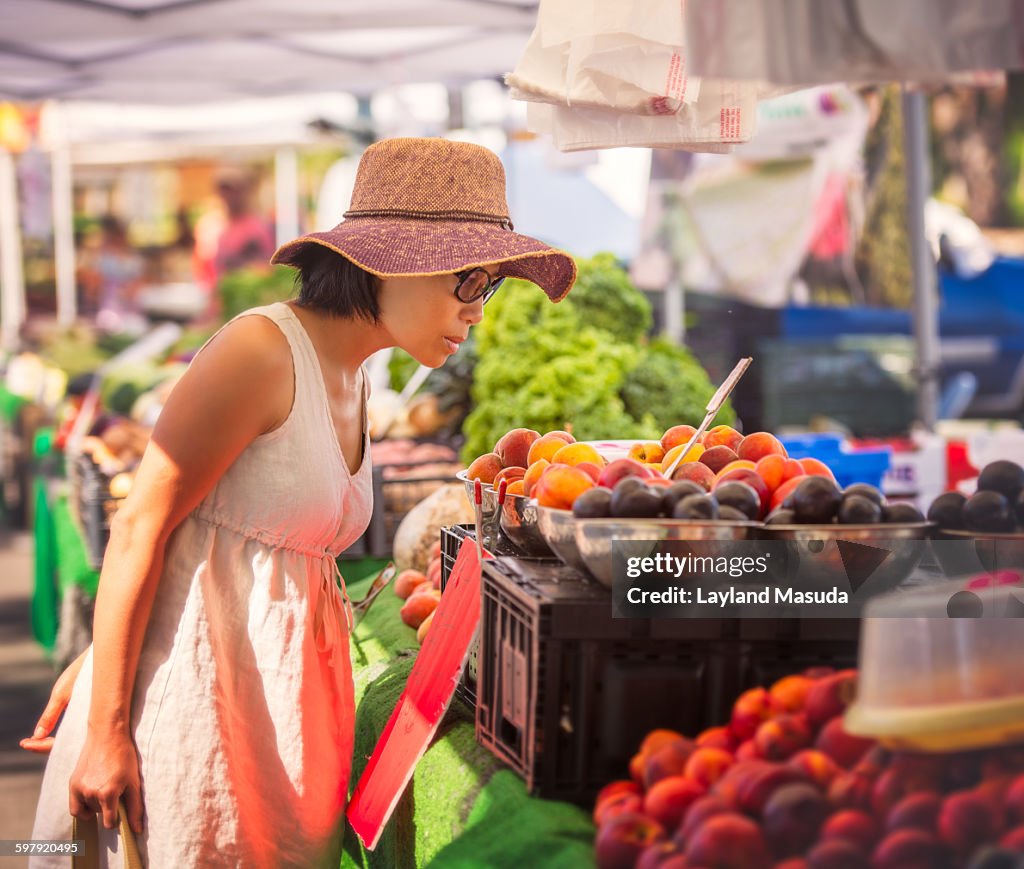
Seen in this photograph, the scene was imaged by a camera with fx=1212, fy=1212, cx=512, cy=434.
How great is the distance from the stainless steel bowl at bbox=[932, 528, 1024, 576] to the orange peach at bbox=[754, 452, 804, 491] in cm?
24

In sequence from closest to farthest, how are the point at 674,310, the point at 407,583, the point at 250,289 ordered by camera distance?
the point at 407,583 < the point at 674,310 < the point at 250,289

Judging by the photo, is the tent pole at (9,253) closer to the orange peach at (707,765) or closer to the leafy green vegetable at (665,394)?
the leafy green vegetable at (665,394)

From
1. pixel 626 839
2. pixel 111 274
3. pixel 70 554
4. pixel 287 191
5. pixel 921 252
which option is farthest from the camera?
pixel 111 274

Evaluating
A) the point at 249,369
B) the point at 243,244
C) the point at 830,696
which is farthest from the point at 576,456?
the point at 243,244

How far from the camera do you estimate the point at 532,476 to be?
1.87 metres

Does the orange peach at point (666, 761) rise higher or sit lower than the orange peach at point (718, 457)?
lower

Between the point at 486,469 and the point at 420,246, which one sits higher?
the point at 420,246

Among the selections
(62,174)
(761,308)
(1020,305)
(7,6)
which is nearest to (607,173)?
(761,308)

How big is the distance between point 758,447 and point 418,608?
39.7 inches

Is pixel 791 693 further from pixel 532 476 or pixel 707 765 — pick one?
pixel 532 476

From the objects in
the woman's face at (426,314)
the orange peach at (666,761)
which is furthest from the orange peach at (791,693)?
the woman's face at (426,314)

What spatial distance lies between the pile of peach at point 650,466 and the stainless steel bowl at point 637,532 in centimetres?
9

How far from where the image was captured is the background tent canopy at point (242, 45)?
550 centimetres

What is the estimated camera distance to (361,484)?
6.88 feet
